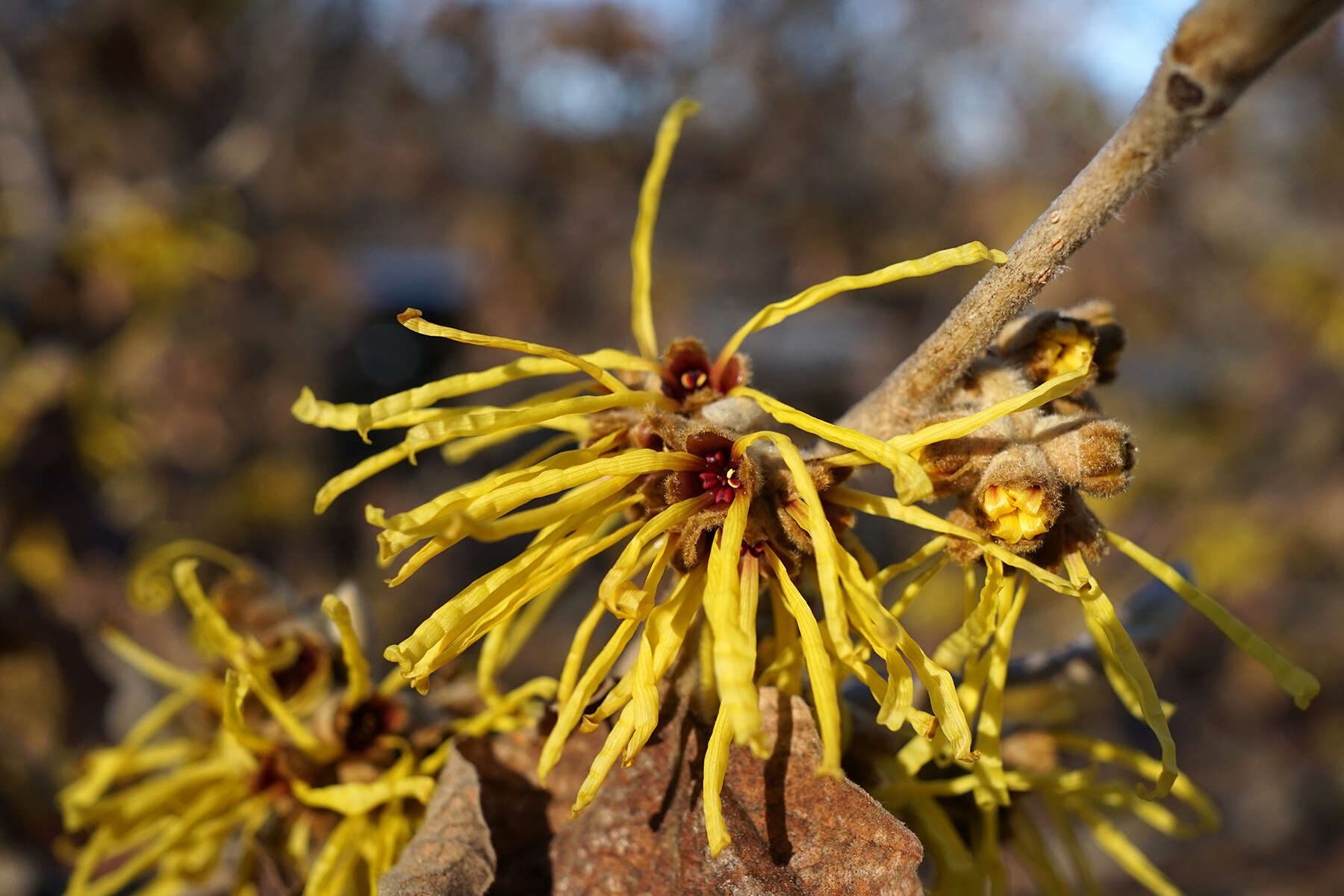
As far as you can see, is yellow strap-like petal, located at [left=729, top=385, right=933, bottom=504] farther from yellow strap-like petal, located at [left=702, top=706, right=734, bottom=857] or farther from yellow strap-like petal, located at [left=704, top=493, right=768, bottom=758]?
yellow strap-like petal, located at [left=702, top=706, right=734, bottom=857]

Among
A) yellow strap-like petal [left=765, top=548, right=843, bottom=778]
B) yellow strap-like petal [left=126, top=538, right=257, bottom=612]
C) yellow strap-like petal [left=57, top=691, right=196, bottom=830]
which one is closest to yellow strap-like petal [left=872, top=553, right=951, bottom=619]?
yellow strap-like petal [left=765, top=548, right=843, bottom=778]

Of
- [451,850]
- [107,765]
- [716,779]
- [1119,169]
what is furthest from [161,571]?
[1119,169]

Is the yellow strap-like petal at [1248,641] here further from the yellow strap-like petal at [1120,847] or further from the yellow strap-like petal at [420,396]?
the yellow strap-like petal at [420,396]

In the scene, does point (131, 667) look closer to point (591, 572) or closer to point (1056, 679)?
point (1056, 679)

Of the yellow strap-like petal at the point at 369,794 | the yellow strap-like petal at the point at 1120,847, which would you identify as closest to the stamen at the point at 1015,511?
the yellow strap-like petal at the point at 1120,847

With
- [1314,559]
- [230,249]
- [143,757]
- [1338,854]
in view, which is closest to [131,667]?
[143,757]

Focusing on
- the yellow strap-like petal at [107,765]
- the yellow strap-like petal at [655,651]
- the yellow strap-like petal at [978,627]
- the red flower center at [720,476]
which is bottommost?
the yellow strap-like petal at [107,765]
